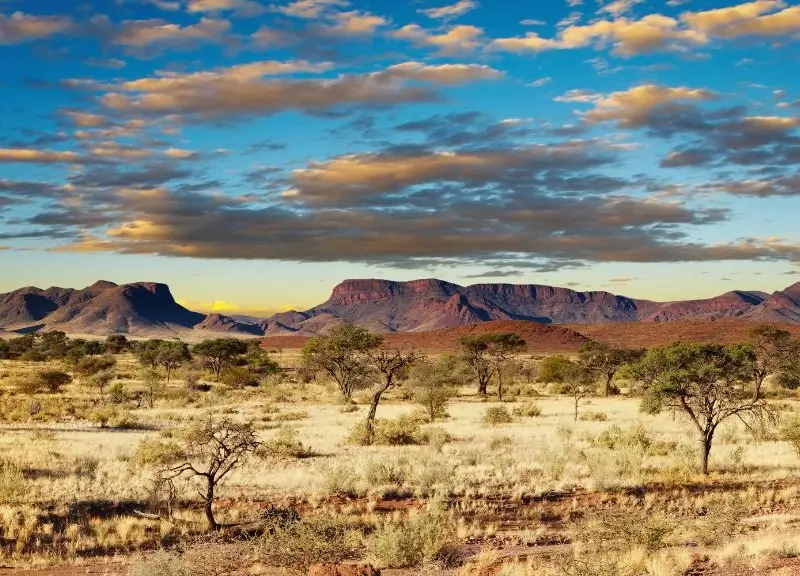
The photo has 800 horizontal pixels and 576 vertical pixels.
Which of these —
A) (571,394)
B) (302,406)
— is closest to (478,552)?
(302,406)

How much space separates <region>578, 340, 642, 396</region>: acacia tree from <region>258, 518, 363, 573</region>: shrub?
52284 millimetres

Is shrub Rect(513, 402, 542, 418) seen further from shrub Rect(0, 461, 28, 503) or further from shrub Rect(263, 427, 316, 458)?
shrub Rect(0, 461, 28, 503)

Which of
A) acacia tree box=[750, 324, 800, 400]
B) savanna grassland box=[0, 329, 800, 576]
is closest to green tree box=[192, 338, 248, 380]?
savanna grassland box=[0, 329, 800, 576]

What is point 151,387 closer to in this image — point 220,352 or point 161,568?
point 220,352

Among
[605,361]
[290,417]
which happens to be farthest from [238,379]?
[605,361]

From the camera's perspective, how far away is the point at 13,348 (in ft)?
358

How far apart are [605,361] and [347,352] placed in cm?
2517

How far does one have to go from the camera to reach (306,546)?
45.2 ft

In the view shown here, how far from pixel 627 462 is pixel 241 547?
44.0 feet

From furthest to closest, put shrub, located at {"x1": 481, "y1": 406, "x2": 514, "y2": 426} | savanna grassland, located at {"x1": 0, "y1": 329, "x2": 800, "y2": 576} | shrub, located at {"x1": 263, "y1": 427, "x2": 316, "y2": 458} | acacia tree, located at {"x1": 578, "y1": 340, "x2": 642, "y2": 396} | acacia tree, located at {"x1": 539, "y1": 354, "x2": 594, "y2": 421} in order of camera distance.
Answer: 1. acacia tree, located at {"x1": 578, "y1": 340, "x2": 642, "y2": 396}
2. acacia tree, located at {"x1": 539, "y1": 354, "x2": 594, "y2": 421}
3. shrub, located at {"x1": 481, "y1": 406, "x2": 514, "y2": 426}
4. shrub, located at {"x1": 263, "y1": 427, "x2": 316, "y2": 458}
5. savanna grassland, located at {"x1": 0, "y1": 329, "x2": 800, "y2": 576}

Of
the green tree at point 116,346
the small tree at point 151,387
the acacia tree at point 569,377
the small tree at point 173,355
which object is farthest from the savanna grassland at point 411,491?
the green tree at point 116,346

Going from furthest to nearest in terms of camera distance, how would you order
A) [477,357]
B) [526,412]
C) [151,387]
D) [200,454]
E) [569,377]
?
[477,357], [569,377], [151,387], [526,412], [200,454]

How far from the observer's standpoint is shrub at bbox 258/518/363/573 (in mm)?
→ 13664

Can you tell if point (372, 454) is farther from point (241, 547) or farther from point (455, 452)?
point (241, 547)
